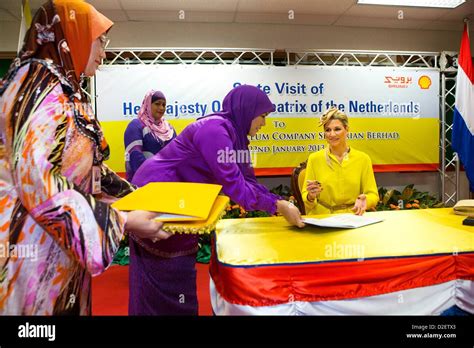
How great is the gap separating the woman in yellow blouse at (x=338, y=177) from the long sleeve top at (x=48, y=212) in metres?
1.38

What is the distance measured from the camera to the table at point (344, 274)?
3.13 ft

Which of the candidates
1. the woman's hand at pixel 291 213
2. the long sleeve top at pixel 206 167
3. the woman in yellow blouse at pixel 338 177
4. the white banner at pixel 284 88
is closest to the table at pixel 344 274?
the woman's hand at pixel 291 213

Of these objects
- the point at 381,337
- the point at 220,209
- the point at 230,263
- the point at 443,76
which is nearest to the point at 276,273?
the point at 230,263

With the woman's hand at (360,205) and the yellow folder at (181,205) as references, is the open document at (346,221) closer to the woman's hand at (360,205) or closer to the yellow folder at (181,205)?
the woman's hand at (360,205)

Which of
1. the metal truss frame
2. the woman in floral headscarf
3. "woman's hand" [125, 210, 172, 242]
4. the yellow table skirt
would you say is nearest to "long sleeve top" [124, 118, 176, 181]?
the metal truss frame

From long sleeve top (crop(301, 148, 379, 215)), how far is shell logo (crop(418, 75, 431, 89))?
2469 mm

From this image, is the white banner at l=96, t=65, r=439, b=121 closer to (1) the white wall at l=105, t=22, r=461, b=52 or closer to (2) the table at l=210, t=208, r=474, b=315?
(1) the white wall at l=105, t=22, r=461, b=52

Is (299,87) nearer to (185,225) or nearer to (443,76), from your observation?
(443,76)

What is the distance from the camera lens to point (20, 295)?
0.80 metres

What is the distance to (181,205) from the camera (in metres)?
0.86

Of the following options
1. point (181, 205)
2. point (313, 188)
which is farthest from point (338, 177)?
point (181, 205)

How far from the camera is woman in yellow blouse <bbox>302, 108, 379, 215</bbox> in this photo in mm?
2064

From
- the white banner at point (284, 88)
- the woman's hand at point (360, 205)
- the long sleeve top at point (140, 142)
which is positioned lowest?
the woman's hand at point (360, 205)

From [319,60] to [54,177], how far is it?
4.06m
